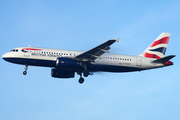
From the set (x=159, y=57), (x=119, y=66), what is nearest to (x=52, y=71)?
(x=119, y=66)

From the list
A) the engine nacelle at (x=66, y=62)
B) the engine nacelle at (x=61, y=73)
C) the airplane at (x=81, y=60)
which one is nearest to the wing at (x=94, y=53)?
the airplane at (x=81, y=60)

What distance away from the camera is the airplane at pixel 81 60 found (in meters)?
40.5

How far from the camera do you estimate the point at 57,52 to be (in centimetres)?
4178

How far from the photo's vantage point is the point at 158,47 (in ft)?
155

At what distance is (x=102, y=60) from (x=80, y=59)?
349 cm

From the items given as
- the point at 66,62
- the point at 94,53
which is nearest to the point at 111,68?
the point at 94,53

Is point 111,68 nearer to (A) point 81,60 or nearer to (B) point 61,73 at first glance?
(A) point 81,60

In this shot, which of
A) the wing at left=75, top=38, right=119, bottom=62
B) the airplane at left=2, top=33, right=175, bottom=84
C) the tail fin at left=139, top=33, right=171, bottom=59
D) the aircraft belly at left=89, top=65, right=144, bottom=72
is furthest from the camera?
the tail fin at left=139, top=33, right=171, bottom=59

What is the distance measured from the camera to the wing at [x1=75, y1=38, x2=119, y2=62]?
126 feet

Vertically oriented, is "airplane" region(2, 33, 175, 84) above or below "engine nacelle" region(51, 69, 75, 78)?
above

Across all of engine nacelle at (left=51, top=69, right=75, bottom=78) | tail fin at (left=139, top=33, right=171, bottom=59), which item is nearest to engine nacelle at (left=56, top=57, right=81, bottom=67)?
engine nacelle at (left=51, top=69, right=75, bottom=78)

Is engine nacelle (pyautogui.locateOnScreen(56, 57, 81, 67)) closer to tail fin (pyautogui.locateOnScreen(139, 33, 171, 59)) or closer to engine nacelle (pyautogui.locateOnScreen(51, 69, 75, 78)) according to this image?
engine nacelle (pyautogui.locateOnScreen(51, 69, 75, 78))

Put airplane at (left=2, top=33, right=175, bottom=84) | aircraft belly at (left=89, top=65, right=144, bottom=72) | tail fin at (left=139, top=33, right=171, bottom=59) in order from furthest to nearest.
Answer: tail fin at (left=139, top=33, right=171, bottom=59) → aircraft belly at (left=89, top=65, right=144, bottom=72) → airplane at (left=2, top=33, right=175, bottom=84)

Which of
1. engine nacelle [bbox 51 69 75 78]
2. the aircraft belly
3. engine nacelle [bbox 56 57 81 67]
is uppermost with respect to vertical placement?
engine nacelle [bbox 56 57 81 67]
